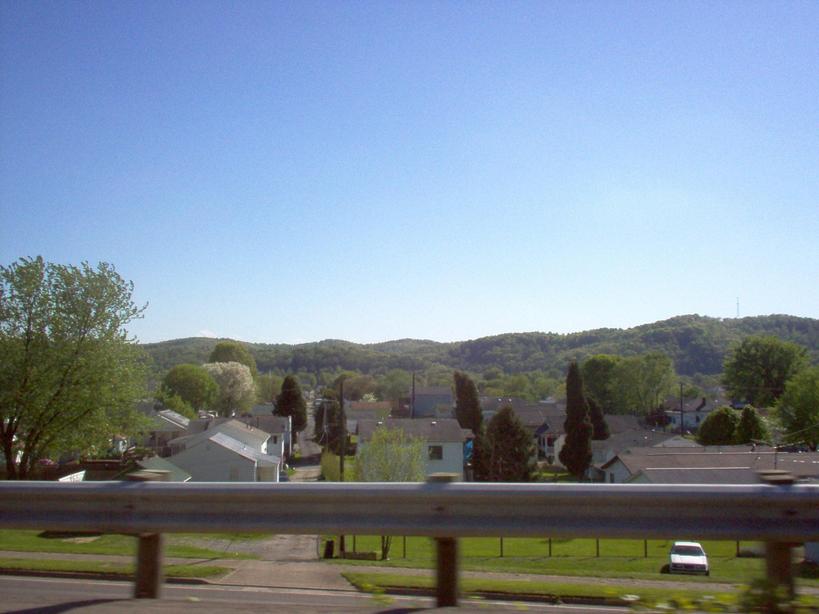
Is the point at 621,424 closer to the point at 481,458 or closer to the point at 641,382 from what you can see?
the point at 641,382

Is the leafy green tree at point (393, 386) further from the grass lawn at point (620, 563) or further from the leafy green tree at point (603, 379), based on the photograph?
the grass lawn at point (620, 563)

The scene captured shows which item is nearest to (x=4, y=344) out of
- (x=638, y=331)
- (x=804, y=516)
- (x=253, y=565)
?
(x=253, y=565)

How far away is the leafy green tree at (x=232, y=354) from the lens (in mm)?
108000

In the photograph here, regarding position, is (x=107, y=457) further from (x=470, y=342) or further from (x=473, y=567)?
(x=470, y=342)

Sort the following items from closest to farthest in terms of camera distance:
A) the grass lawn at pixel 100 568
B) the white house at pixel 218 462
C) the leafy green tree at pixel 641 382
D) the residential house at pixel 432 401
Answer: the grass lawn at pixel 100 568
the white house at pixel 218 462
the residential house at pixel 432 401
the leafy green tree at pixel 641 382

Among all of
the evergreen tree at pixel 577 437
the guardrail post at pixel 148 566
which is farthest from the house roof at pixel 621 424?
the guardrail post at pixel 148 566

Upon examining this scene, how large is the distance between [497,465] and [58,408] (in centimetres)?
2120

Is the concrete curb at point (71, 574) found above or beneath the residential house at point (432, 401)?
above

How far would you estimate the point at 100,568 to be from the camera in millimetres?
5641

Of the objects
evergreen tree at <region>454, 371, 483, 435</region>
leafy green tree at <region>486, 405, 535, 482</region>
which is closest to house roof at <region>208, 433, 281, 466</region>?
leafy green tree at <region>486, 405, 535, 482</region>

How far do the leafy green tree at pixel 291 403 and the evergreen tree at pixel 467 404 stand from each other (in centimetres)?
2070

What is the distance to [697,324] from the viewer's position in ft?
457

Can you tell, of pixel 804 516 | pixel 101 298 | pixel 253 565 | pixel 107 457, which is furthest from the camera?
pixel 107 457

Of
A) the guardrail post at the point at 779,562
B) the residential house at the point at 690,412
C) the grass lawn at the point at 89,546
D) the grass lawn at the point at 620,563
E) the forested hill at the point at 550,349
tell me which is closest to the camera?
the guardrail post at the point at 779,562
